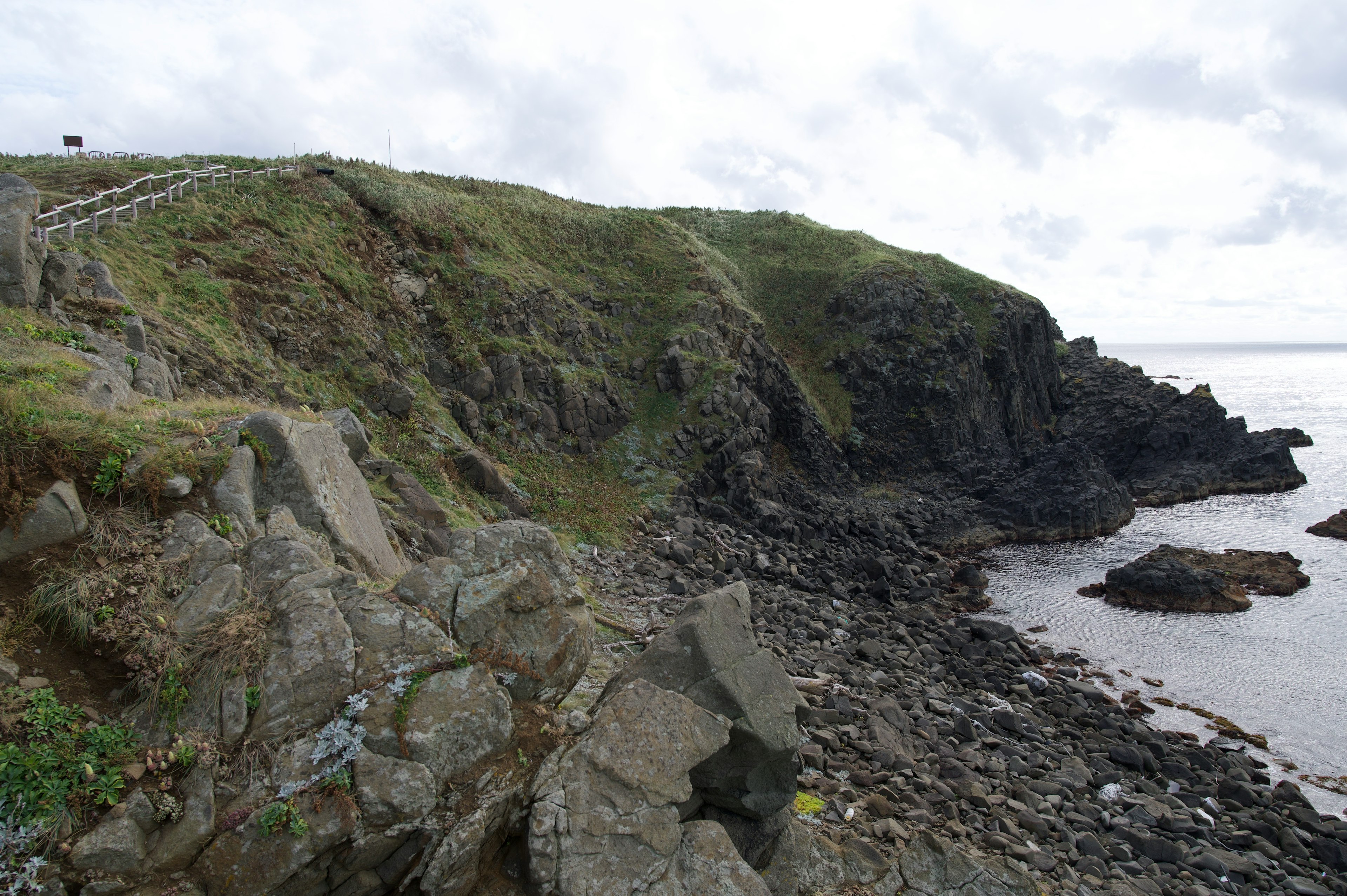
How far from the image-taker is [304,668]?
6516mm

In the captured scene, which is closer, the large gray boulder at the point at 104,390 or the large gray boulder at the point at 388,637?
the large gray boulder at the point at 388,637

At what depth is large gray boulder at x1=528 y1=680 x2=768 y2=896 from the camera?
654 centimetres

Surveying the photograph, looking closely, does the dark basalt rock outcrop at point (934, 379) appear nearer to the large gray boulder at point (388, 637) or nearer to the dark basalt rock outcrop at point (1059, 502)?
the dark basalt rock outcrop at point (1059, 502)

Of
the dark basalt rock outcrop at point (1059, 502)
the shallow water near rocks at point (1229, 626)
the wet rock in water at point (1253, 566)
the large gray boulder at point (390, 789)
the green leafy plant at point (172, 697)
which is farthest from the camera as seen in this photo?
the dark basalt rock outcrop at point (1059, 502)

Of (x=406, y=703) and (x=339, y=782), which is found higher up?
(x=406, y=703)

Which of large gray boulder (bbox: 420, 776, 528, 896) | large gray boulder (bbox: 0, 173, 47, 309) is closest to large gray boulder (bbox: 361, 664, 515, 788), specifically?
large gray boulder (bbox: 420, 776, 528, 896)

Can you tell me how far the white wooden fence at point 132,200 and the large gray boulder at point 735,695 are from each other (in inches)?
645

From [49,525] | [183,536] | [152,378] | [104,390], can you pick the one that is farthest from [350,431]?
[49,525]

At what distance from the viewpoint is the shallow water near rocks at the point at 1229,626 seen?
20.5 metres

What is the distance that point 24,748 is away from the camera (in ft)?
17.2

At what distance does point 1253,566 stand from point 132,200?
169ft

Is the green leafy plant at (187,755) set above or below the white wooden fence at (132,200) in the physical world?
below

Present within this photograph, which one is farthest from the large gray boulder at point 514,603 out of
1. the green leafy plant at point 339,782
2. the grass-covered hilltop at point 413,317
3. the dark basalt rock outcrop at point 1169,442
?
the dark basalt rock outcrop at point 1169,442

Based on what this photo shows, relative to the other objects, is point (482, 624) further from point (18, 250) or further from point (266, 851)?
point (18, 250)
